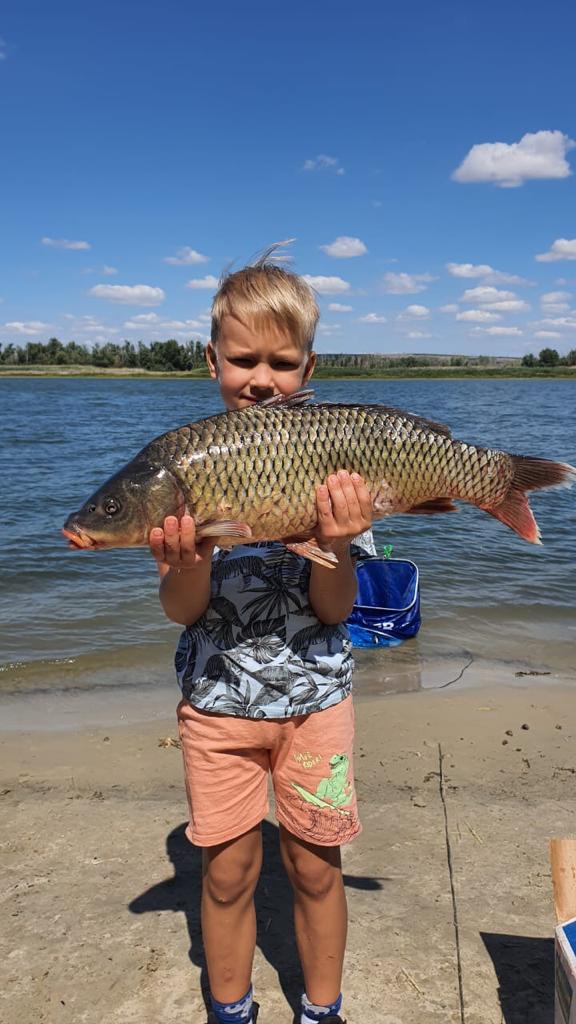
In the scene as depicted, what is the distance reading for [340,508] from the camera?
8.02 feet

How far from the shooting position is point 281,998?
9.18 feet

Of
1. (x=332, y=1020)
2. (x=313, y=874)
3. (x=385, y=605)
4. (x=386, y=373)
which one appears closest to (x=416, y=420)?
(x=313, y=874)

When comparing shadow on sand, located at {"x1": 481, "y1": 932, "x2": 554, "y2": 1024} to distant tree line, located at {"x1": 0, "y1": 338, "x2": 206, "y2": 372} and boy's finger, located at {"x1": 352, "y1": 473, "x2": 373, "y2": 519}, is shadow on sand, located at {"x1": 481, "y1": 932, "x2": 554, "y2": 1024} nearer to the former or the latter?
boy's finger, located at {"x1": 352, "y1": 473, "x2": 373, "y2": 519}

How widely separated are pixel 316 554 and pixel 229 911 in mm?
1252

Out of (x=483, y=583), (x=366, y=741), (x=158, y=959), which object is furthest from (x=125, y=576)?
(x=158, y=959)

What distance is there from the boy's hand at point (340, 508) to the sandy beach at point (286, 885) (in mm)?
1717

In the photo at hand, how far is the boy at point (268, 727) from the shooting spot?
8.14 ft

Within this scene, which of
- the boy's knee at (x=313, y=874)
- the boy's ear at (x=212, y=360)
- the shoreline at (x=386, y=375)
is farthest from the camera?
the shoreline at (x=386, y=375)

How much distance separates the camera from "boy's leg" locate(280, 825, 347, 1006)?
8.37ft

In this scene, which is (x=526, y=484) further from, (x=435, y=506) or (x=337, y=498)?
(x=337, y=498)

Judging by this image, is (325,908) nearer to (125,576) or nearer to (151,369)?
(125,576)

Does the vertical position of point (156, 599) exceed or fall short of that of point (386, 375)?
it falls short

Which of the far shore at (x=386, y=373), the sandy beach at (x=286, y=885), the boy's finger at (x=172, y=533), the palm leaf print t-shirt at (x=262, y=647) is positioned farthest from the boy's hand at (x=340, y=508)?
the far shore at (x=386, y=373)

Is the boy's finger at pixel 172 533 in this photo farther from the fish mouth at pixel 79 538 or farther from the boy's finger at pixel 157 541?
the fish mouth at pixel 79 538
